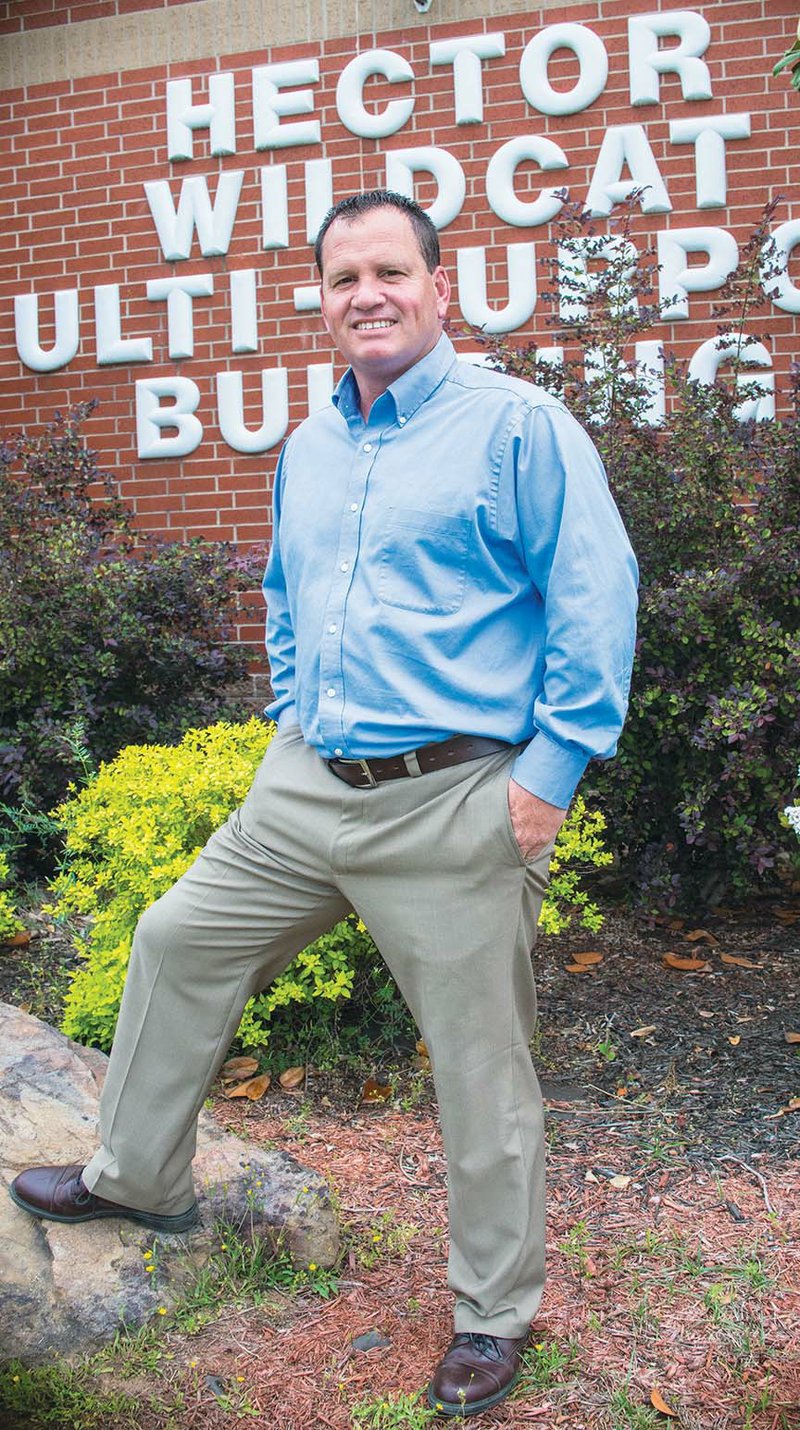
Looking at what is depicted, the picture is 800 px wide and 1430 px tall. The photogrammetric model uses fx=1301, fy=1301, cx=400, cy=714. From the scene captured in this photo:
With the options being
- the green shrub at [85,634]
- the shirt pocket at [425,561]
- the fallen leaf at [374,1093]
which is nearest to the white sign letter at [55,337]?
the green shrub at [85,634]

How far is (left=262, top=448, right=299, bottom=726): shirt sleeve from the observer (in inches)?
110

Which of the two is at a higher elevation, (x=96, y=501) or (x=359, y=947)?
(x=96, y=501)

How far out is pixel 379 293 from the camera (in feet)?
7.93

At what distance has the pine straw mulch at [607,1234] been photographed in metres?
2.44

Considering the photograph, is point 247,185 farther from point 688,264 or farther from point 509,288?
point 688,264

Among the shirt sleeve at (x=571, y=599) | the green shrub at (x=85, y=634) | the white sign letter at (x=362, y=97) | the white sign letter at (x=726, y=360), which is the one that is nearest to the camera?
the shirt sleeve at (x=571, y=599)

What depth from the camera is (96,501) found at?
721cm

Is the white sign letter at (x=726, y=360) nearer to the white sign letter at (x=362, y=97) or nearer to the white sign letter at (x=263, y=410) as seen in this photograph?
the white sign letter at (x=362, y=97)

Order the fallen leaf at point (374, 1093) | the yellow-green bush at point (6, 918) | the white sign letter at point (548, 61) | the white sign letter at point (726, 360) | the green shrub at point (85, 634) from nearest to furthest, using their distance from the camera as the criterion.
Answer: the fallen leaf at point (374, 1093) < the yellow-green bush at point (6, 918) < the green shrub at point (85, 634) < the white sign letter at point (726, 360) < the white sign letter at point (548, 61)

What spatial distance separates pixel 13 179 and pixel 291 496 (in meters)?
5.77

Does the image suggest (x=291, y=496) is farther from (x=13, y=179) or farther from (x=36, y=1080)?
(x=13, y=179)

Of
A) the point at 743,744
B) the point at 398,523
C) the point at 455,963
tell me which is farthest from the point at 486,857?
the point at 743,744

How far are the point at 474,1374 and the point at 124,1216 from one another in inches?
32.1

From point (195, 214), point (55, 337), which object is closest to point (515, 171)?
point (195, 214)
